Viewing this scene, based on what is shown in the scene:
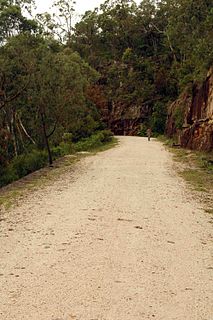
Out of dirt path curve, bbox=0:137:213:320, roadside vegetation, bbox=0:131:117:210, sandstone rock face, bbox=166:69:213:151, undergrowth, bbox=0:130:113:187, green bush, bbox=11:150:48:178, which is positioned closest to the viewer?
dirt path curve, bbox=0:137:213:320

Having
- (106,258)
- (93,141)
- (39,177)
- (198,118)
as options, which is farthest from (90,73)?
(106,258)

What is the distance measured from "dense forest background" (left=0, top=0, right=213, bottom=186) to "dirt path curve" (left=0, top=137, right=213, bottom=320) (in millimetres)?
8139

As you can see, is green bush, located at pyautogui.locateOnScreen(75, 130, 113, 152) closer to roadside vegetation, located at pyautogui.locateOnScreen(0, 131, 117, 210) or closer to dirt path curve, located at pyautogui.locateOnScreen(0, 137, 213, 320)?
roadside vegetation, located at pyautogui.locateOnScreen(0, 131, 117, 210)

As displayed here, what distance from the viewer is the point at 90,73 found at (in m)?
32.6

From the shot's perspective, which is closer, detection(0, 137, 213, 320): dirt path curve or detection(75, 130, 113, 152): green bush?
detection(0, 137, 213, 320): dirt path curve

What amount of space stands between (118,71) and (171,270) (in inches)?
1931

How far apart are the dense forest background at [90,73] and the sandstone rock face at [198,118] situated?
947mm

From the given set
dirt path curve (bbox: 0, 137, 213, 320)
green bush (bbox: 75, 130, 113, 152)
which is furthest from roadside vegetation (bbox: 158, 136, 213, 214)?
green bush (bbox: 75, 130, 113, 152)

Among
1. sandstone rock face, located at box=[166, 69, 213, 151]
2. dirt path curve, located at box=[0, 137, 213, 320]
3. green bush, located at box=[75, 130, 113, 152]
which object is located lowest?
dirt path curve, located at box=[0, 137, 213, 320]

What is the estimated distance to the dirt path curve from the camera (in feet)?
14.7

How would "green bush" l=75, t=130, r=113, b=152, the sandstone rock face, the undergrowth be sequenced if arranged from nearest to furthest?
the undergrowth, the sandstone rock face, "green bush" l=75, t=130, r=113, b=152

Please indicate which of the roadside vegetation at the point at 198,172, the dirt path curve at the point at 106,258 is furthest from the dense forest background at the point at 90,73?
the dirt path curve at the point at 106,258

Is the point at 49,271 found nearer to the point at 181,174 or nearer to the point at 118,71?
the point at 181,174

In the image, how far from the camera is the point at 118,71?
5275 cm
